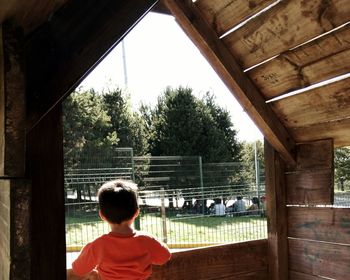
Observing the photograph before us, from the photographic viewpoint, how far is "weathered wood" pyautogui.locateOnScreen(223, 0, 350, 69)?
216cm

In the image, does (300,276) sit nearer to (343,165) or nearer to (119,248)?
(119,248)

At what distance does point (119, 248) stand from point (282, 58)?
1.48 metres

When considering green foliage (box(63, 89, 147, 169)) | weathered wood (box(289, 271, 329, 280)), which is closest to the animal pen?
green foliage (box(63, 89, 147, 169))

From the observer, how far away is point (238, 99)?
2.92 m

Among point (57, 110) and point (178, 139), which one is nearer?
point (57, 110)

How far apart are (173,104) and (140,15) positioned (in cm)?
1593

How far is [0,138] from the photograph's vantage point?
93 centimetres

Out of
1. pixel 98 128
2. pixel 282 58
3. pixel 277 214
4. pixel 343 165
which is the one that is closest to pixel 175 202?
pixel 98 128

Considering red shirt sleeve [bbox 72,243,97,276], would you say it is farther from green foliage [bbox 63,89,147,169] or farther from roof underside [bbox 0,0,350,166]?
green foliage [bbox 63,89,147,169]

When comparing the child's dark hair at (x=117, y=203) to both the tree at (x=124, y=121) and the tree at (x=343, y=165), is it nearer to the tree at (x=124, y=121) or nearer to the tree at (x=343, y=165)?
the tree at (x=343, y=165)

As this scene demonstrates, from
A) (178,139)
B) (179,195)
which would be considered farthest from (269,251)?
(178,139)

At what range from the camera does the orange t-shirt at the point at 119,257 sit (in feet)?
6.08

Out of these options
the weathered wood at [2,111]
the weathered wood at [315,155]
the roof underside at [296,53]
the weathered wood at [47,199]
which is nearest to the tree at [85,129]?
the weathered wood at [315,155]

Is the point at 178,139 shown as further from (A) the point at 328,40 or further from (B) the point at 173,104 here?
(A) the point at 328,40
